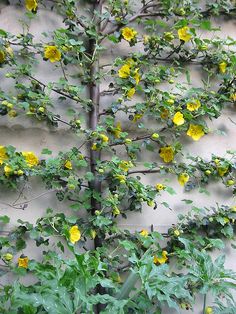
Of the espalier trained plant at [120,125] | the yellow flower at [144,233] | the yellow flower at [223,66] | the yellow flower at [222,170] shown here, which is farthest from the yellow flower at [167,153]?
the yellow flower at [223,66]

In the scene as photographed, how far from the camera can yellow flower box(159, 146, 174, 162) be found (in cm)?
181

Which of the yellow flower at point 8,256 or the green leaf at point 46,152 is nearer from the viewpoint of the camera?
the yellow flower at point 8,256

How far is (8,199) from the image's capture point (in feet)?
5.25

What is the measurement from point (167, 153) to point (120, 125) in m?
0.23

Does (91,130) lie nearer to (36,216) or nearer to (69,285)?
(36,216)

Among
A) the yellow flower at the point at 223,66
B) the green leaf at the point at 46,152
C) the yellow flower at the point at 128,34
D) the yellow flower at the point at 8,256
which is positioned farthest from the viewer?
the yellow flower at the point at 223,66

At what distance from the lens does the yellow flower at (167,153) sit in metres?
1.81

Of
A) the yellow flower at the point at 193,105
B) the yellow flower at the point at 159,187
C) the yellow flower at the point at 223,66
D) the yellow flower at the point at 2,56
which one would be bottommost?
the yellow flower at the point at 159,187

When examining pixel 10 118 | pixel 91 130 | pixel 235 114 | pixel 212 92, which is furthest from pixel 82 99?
pixel 235 114

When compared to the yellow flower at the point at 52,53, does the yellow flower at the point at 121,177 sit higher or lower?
lower

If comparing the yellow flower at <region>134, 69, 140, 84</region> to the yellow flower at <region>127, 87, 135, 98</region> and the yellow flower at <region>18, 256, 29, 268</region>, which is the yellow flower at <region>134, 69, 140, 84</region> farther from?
the yellow flower at <region>18, 256, 29, 268</region>

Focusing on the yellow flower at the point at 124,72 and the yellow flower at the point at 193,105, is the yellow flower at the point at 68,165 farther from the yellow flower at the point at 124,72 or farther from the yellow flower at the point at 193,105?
the yellow flower at the point at 193,105

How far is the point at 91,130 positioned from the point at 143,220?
434 millimetres

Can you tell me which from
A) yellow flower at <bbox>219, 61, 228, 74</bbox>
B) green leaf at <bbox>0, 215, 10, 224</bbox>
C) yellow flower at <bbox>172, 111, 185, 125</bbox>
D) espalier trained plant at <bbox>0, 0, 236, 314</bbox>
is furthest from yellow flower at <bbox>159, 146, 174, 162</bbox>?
green leaf at <bbox>0, 215, 10, 224</bbox>
